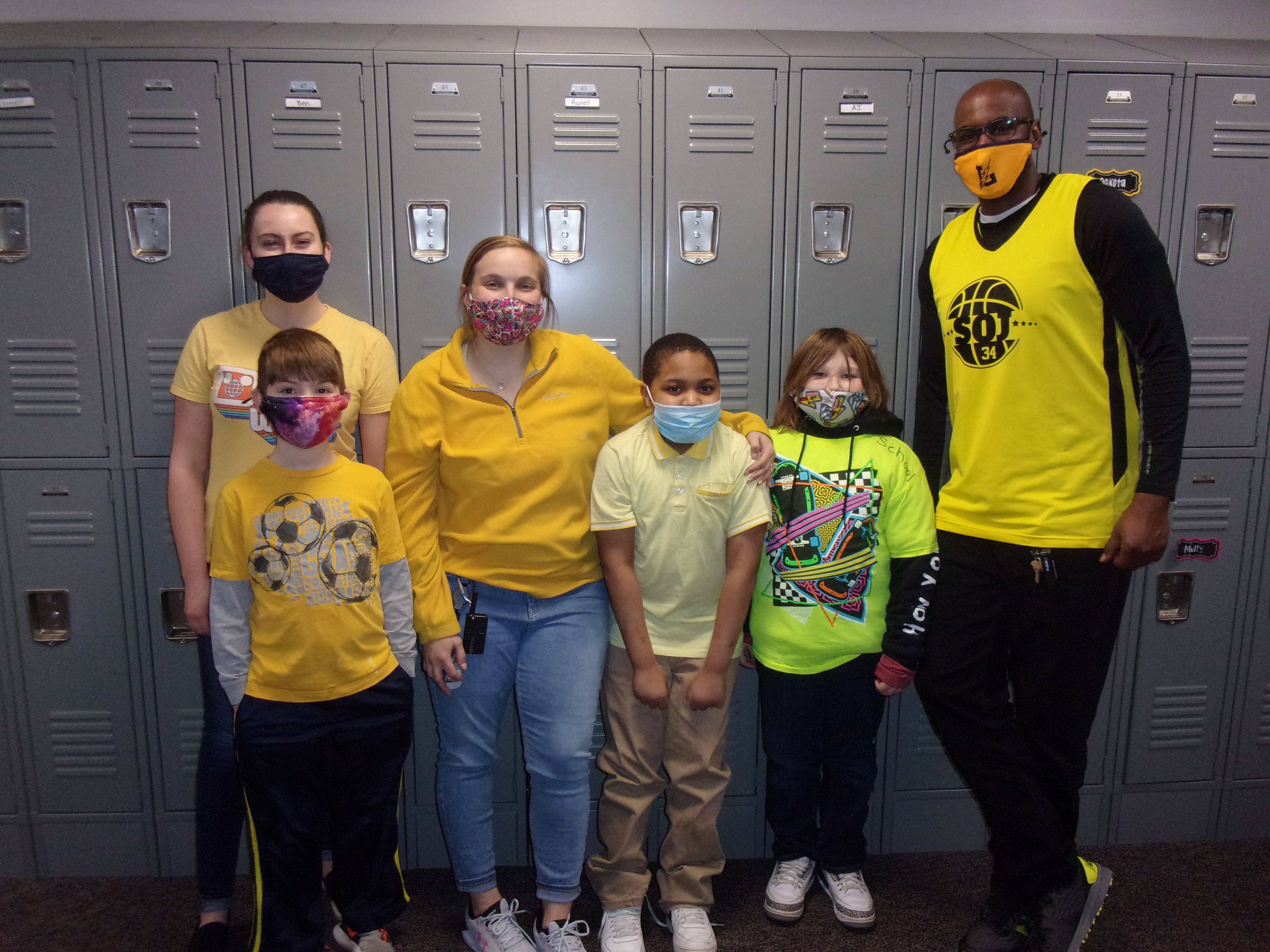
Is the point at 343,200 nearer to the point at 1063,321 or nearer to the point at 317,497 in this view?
the point at 317,497

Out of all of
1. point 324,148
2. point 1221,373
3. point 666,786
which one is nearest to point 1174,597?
point 1221,373

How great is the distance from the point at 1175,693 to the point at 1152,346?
1.45 m

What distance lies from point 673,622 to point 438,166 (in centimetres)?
147

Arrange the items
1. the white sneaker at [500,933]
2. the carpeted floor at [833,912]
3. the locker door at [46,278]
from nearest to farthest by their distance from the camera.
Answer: the white sneaker at [500,933]
the carpeted floor at [833,912]
the locker door at [46,278]

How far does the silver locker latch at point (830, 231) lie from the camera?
2332 millimetres

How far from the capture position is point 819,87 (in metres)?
2.29

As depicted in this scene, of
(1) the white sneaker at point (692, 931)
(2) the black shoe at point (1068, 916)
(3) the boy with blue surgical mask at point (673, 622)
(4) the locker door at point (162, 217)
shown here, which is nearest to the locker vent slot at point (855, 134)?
(3) the boy with blue surgical mask at point (673, 622)

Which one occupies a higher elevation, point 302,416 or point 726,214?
point 726,214

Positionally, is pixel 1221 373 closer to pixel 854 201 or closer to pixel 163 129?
pixel 854 201

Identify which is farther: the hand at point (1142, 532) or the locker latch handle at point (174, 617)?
the locker latch handle at point (174, 617)

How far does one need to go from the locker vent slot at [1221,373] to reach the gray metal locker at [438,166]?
2170mm

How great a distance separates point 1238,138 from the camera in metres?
2.35

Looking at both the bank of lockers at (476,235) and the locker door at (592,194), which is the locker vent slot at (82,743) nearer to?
the bank of lockers at (476,235)

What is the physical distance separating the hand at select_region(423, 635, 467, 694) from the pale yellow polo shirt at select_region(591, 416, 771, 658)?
439mm
